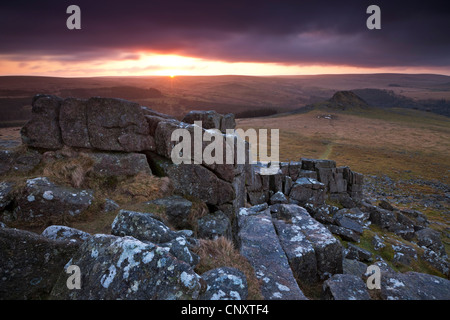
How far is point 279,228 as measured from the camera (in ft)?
Answer: 37.2

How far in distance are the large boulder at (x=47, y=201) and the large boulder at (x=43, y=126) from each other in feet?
10.9

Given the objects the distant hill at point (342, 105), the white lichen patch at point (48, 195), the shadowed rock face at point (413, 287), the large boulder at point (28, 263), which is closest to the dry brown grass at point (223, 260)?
the large boulder at point (28, 263)

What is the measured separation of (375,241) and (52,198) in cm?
1893

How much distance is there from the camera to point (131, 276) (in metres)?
4.89

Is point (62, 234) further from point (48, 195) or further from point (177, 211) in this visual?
point (177, 211)

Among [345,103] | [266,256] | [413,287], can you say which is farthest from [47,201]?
[345,103]

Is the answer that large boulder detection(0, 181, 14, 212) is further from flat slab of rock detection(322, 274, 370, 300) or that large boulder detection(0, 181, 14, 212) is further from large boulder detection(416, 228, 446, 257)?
large boulder detection(416, 228, 446, 257)

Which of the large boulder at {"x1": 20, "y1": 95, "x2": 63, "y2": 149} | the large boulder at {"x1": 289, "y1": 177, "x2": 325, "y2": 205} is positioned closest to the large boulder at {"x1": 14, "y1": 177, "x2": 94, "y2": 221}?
the large boulder at {"x1": 20, "y1": 95, "x2": 63, "y2": 149}

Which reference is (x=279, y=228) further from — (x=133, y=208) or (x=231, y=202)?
(x=133, y=208)

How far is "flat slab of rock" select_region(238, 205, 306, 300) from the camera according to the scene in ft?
22.0

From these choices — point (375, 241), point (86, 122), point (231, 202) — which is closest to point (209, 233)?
point (231, 202)

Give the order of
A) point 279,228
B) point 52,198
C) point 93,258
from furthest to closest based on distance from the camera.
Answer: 1. point 279,228
2. point 52,198
3. point 93,258

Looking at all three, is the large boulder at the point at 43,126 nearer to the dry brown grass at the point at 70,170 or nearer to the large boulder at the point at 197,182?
the dry brown grass at the point at 70,170

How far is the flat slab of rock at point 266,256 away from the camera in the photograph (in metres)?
6.71
